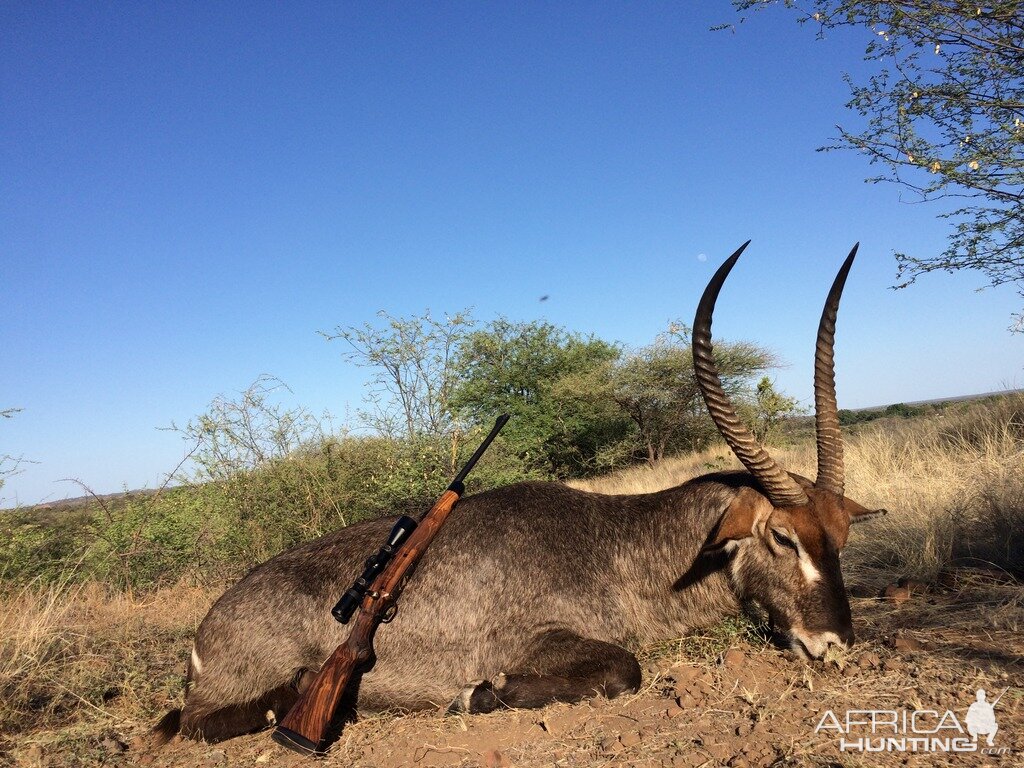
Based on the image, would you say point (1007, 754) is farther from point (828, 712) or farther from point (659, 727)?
point (659, 727)

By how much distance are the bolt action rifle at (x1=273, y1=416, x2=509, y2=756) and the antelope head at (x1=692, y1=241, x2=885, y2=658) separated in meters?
1.84

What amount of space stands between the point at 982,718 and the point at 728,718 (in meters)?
1.08

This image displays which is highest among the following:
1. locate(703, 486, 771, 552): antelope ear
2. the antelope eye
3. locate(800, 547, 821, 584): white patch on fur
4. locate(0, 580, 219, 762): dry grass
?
locate(703, 486, 771, 552): antelope ear

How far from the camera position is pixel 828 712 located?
288 cm

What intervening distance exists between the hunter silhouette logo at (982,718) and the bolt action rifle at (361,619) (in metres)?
2.93

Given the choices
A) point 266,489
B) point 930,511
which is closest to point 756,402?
point 930,511

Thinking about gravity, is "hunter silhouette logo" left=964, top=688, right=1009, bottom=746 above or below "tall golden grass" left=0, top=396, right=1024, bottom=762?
below

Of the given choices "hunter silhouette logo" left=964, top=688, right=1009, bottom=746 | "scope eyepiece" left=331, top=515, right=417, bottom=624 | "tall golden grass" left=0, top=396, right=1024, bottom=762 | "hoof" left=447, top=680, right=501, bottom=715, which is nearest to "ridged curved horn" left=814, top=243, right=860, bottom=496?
"hunter silhouette logo" left=964, top=688, right=1009, bottom=746

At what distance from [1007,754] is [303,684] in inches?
138

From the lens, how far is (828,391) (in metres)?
4.06

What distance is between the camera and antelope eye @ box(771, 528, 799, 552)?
12.1ft

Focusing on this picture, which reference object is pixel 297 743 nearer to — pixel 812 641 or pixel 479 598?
pixel 479 598
